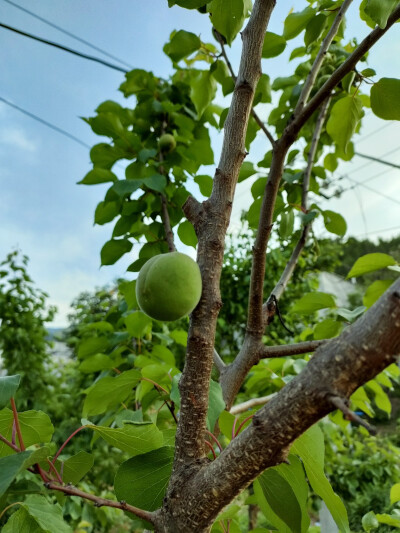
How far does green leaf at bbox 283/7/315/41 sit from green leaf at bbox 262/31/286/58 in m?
0.02

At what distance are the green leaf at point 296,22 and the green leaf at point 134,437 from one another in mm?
830

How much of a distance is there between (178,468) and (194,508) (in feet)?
0.17

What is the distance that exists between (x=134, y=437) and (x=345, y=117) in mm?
780

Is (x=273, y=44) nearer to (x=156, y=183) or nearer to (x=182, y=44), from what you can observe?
(x=182, y=44)

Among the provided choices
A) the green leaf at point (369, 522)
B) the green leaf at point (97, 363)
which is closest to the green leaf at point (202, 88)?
the green leaf at point (97, 363)

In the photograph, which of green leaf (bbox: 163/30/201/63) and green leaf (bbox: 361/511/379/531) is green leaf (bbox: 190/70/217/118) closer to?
green leaf (bbox: 163/30/201/63)

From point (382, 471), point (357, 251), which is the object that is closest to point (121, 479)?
point (382, 471)

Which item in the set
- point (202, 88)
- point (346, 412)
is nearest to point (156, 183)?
point (202, 88)

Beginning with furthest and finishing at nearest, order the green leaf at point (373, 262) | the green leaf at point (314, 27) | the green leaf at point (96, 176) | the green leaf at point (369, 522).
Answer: the green leaf at point (96, 176) < the green leaf at point (369, 522) < the green leaf at point (314, 27) < the green leaf at point (373, 262)

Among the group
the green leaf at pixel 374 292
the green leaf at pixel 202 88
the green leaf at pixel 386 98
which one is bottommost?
the green leaf at pixel 374 292

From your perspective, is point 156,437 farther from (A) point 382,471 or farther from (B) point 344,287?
(B) point 344,287

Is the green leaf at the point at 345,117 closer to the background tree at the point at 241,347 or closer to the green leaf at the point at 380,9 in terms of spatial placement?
the background tree at the point at 241,347

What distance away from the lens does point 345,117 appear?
3.06 feet

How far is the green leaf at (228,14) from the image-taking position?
1.98 feet
